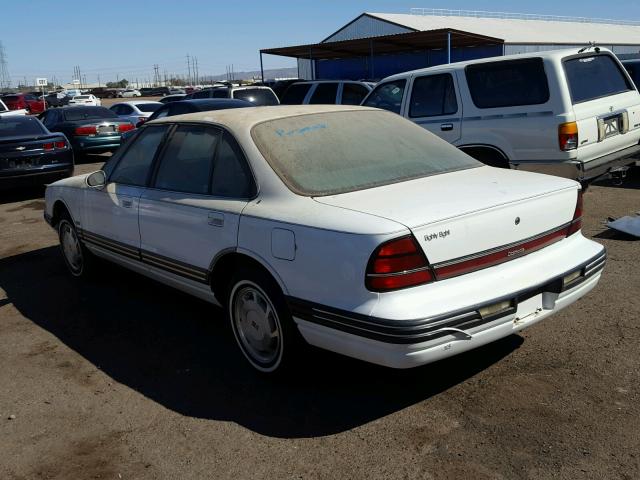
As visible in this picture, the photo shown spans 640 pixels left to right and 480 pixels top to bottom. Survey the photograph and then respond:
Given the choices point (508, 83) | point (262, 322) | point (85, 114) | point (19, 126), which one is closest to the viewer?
point (262, 322)

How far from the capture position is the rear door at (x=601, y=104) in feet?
22.0

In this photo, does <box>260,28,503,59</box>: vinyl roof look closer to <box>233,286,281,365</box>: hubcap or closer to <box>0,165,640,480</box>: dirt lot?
<box>0,165,640,480</box>: dirt lot

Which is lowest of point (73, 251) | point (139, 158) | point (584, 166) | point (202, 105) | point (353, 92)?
point (73, 251)

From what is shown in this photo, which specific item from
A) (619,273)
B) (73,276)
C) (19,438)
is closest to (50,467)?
(19,438)

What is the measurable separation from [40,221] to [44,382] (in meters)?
5.81

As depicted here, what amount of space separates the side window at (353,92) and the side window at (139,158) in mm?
9841

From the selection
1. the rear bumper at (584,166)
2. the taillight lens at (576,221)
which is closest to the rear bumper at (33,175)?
the rear bumper at (584,166)

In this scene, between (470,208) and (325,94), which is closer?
(470,208)

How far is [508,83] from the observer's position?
719cm

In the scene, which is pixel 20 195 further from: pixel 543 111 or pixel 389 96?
pixel 543 111

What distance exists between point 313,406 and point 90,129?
1319cm

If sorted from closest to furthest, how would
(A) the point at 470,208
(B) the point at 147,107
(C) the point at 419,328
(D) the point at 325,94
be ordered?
1. (C) the point at 419,328
2. (A) the point at 470,208
3. (D) the point at 325,94
4. (B) the point at 147,107

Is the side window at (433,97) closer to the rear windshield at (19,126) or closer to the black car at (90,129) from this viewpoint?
the rear windshield at (19,126)

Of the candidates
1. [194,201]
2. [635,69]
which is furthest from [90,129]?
[194,201]
